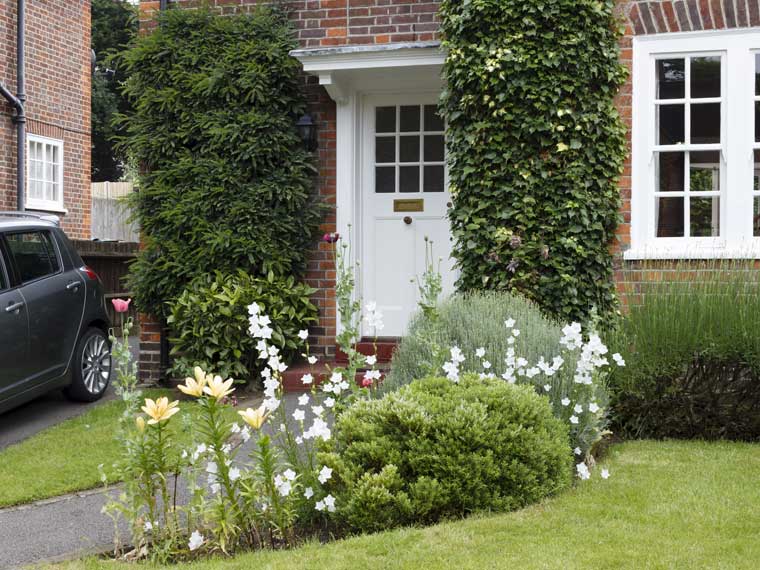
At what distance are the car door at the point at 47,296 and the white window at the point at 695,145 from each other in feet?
16.0

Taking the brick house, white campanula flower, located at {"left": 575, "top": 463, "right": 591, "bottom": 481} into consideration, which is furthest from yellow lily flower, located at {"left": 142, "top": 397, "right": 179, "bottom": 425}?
the brick house

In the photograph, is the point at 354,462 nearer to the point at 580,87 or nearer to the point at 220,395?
the point at 220,395

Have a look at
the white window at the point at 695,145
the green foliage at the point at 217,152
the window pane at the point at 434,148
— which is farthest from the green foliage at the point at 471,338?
the window pane at the point at 434,148

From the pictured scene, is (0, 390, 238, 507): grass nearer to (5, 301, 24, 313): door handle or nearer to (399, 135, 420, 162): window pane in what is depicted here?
(5, 301, 24, 313): door handle

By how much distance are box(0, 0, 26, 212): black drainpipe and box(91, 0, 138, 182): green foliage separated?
17.3m

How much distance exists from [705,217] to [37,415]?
6.10m

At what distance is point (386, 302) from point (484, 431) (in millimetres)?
4408

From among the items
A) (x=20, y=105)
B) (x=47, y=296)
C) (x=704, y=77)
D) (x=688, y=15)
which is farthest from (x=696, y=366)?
(x=20, y=105)

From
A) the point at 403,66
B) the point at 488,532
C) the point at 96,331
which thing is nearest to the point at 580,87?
the point at 403,66

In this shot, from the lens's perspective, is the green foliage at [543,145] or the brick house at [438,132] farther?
the brick house at [438,132]

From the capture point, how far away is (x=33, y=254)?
7566mm

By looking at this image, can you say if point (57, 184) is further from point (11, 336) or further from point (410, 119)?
point (11, 336)

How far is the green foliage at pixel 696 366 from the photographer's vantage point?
6.19 metres

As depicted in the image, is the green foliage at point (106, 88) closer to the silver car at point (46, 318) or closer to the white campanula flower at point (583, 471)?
the silver car at point (46, 318)
